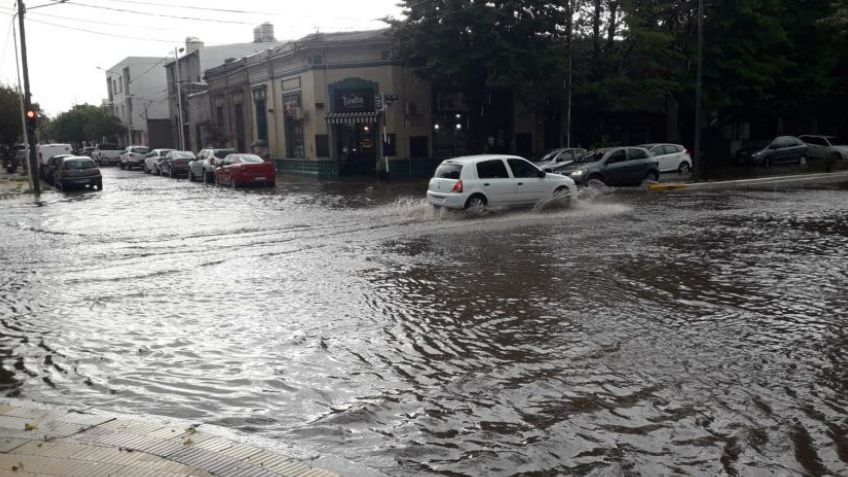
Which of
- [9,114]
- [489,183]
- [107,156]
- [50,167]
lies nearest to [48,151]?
[9,114]

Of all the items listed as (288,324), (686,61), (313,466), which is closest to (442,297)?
(288,324)

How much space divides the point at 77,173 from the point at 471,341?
27.4m

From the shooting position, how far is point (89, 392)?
651cm

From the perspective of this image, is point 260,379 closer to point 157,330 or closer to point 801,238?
point 157,330

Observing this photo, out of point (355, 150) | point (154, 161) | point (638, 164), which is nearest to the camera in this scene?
point (638, 164)

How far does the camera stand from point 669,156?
30.5 metres

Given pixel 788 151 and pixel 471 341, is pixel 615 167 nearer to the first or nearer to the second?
pixel 788 151

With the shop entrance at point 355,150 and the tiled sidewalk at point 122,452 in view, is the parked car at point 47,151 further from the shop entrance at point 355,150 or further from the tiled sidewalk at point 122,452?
the tiled sidewalk at point 122,452

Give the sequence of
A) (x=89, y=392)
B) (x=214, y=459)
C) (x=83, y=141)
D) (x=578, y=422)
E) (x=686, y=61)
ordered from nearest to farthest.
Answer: (x=214, y=459) < (x=578, y=422) < (x=89, y=392) < (x=686, y=61) < (x=83, y=141)

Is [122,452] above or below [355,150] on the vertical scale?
below

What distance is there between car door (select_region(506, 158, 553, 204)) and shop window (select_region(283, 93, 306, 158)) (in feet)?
64.2

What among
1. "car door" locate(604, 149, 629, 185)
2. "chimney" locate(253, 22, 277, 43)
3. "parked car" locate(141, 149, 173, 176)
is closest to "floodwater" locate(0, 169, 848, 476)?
"car door" locate(604, 149, 629, 185)

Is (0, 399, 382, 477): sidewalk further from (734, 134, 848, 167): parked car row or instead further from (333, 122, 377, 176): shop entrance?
(734, 134, 848, 167): parked car row

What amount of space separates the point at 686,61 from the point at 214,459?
32886mm
